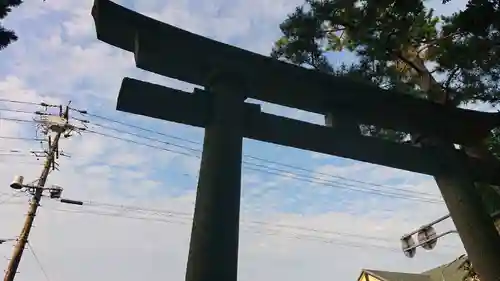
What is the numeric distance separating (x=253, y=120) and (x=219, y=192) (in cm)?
79

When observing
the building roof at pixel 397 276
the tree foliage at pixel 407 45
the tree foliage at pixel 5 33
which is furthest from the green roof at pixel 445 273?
the tree foliage at pixel 5 33

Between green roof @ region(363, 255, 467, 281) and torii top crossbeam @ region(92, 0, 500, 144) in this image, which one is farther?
green roof @ region(363, 255, 467, 281)

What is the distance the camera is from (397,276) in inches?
666

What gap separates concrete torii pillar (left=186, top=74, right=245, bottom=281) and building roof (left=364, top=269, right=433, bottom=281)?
632 inches

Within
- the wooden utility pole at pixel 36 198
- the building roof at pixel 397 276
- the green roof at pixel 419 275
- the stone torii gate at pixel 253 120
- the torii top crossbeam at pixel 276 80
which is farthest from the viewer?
the building roof at pixel 397 276

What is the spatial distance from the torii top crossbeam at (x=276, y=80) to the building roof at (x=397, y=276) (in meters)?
14.6

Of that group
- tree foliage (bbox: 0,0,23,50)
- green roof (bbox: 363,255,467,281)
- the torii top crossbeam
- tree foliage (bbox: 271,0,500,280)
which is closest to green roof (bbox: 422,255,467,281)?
green roof (bbox: 363,255,467,281)

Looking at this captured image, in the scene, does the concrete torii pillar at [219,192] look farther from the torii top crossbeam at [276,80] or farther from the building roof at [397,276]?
the building roof at [397,276]

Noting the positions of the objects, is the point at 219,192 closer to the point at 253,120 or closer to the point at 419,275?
the point at 253,120

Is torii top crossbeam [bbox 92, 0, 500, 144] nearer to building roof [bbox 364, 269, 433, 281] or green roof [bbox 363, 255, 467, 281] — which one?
green roof [bbox 363, 255, 467, 281]

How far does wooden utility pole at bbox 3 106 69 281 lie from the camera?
9.16 meters

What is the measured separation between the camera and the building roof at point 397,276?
16.5 m

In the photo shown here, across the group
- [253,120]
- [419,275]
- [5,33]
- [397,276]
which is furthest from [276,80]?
[419,275]

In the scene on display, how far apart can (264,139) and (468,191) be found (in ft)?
5.89
